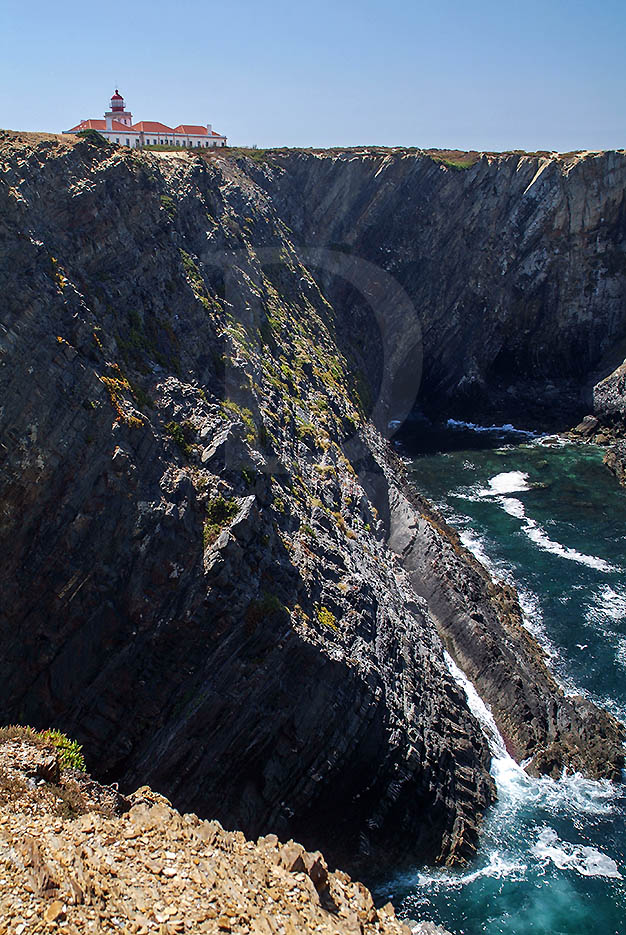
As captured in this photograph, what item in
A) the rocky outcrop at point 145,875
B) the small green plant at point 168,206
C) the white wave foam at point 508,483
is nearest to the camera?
the rocky outcrop at point 145,875

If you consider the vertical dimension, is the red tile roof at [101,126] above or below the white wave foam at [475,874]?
above

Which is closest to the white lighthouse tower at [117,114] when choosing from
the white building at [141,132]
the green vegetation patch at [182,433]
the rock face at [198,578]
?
the white building at [141,132]

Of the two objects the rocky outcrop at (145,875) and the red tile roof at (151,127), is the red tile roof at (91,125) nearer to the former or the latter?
the red tile roof at (151,127)

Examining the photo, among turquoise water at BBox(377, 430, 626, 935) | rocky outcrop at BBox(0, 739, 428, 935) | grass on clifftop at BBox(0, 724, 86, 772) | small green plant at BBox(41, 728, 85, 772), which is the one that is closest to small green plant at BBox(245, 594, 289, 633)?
grass on clifftop at BBox(0, 724, 86, 772)

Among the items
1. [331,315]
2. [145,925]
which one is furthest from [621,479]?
[145,925]

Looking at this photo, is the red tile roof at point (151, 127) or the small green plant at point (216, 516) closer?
the small green plant at point (216, 516)

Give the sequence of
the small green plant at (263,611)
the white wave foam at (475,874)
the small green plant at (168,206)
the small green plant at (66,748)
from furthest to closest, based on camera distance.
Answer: the small green plant at (168,206) → the white wave foam at (475,874) → the small green plant at (263,611) → the small green plant at (66,748)

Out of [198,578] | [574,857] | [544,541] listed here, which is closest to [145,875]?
[198,578]

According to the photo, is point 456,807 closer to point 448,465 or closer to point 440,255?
point 448,465
